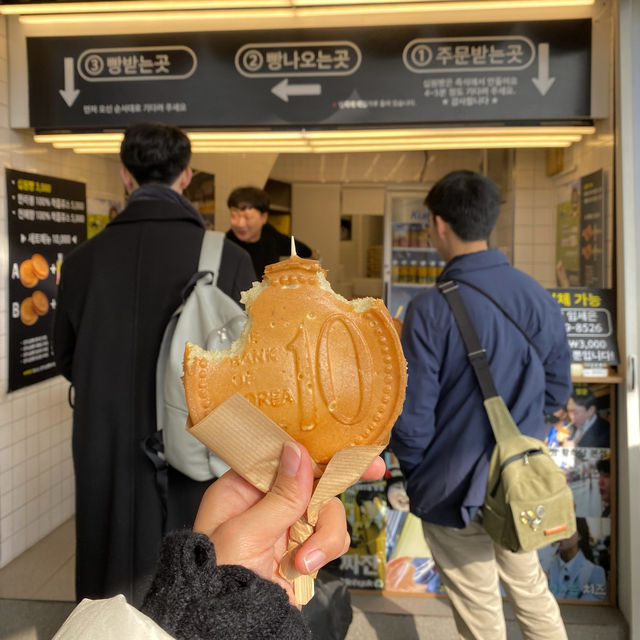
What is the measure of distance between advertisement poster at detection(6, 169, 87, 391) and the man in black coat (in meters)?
1.83

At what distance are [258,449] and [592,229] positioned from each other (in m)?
3.43

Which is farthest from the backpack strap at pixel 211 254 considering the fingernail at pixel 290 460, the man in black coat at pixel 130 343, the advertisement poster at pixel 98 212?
the advertisement poster at pixel 98 212

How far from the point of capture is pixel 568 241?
453 centimetres

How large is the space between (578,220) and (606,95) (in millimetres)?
945

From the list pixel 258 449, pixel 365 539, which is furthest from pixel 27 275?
pixel 258 449

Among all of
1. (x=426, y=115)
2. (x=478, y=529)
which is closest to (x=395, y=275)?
(x=426, y=115)

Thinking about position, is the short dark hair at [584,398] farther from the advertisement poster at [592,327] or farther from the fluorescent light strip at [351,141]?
the fluorescent light strip at [351,141]

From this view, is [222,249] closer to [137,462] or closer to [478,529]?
[137,462]

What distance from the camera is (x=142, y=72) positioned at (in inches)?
147

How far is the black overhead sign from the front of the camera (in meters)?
3.52

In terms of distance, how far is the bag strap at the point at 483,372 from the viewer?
7.23ft

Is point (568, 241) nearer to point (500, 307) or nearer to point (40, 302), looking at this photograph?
point (500, 307)

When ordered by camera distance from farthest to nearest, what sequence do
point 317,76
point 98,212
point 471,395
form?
point 98,212
point 317,76
point 471,395

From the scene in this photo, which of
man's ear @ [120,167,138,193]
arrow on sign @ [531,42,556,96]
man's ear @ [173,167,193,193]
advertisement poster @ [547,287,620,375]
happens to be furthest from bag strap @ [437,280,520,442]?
arrow on sign @ [531,42,556,96]
